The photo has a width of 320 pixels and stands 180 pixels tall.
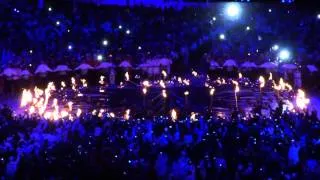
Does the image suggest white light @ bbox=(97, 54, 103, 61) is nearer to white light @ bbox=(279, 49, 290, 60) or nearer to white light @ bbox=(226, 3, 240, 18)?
white light @ bbox=(279, 49, 290, 60)

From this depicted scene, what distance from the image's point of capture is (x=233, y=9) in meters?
38.6

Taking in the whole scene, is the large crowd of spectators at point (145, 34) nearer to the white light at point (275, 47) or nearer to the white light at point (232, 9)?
the white light at point (275, 47)

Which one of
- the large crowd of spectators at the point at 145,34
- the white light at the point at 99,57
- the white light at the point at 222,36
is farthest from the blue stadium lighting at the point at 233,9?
the white light at the point at 99,57

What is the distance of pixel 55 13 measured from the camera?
108ft

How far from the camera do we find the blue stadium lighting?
3821 cm

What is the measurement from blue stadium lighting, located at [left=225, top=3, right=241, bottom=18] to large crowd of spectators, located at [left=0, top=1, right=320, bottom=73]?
0.93 metres

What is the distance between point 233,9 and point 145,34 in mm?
10052

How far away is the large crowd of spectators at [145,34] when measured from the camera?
1056 inches

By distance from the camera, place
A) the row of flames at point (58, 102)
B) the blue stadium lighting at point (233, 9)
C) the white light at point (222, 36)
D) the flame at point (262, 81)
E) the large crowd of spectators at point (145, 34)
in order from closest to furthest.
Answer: the row of flames at point (58, 102), the flame at point (262, 81), the large crowd of spectators at point (145, 34), the white light at point (222, 36), the blue stadium lighting at point (233, 9)

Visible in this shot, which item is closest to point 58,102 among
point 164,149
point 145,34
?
point 164,149

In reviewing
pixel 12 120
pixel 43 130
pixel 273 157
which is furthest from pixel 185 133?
pixel 12 120

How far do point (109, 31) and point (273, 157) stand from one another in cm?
2209

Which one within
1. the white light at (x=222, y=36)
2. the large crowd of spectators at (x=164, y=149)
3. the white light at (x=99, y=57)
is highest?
the white light at (x=222, y=36)

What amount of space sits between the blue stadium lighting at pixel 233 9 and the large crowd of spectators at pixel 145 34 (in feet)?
3.05
